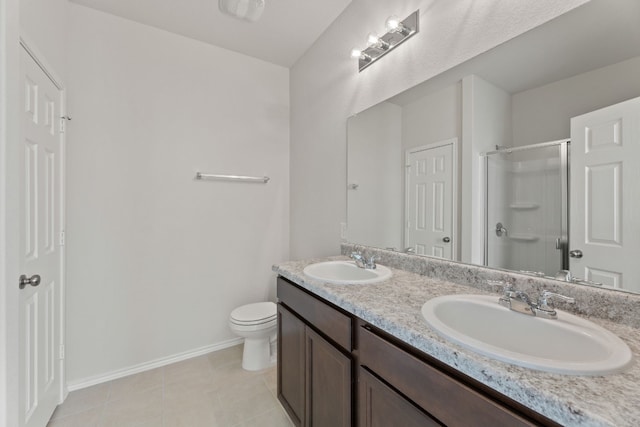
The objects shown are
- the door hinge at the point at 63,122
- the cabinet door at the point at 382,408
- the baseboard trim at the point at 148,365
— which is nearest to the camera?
the cabinet door at the point at 382,408

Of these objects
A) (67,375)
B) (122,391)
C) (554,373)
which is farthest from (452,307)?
(67,375)

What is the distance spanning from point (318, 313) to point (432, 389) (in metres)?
0.57

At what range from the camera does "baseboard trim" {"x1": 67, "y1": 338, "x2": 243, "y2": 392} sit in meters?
1.84

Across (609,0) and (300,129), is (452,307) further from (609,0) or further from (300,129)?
(300,129)

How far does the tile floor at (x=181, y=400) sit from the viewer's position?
1.55m

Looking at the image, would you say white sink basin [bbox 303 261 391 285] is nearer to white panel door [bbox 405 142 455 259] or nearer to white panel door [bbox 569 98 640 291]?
white panel door [bbox 405 142 455 259]

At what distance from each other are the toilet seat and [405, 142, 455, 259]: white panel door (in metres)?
1.19

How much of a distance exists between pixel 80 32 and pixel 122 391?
2470 millimetres

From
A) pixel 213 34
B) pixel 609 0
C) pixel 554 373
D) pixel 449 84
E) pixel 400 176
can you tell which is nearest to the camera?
pixel 554 373

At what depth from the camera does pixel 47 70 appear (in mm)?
1420

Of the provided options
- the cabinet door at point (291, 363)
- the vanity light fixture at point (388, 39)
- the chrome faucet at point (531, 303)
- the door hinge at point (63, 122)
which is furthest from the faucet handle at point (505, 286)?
the door hinge at point (63, 122)

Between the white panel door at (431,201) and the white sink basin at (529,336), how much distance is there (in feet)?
1.22

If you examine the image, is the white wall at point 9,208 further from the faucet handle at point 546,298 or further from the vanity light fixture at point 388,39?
the faucet handle at point 546,298

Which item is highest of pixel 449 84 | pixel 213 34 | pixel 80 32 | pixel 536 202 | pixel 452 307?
pixel 213 34
